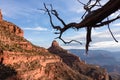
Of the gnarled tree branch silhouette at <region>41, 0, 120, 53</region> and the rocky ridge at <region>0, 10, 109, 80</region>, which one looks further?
the rocky ridge at <region>0, 10, 109, 80</region>

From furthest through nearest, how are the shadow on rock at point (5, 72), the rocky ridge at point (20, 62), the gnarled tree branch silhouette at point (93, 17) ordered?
the rocky ridge at point (20, 62) < the shadow on rock at point (5, 72) < the gnarled tree branch silhouette at point (93, 17)

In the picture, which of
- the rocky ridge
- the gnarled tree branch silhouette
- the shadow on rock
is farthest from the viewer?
the rocky ridge

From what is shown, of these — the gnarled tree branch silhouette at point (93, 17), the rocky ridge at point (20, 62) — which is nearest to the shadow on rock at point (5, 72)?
the rocky ridge at point (20, 62)

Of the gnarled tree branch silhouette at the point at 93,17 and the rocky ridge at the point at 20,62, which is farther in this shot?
the rocky ridge at the point at 20,62

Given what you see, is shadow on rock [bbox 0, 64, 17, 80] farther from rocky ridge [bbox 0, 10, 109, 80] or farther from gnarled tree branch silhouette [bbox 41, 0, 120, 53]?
gnarled tree branch silhouette [bbox 41, 0, 120, 53]

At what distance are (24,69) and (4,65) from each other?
16318 millimetres

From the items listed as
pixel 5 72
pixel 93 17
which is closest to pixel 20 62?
pixel 5 72

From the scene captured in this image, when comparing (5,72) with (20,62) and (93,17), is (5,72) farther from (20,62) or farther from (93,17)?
(93,17)

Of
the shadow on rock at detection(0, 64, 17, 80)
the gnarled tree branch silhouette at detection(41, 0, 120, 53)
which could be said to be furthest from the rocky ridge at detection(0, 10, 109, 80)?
the gnarled tree branch silhouette at detection(41, 0, 120, 53)

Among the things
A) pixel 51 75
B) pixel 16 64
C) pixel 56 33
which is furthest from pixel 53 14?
pixel 51 75

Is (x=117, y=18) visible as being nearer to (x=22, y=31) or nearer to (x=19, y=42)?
(x=19, y=42)

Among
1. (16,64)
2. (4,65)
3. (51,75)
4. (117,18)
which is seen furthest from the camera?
(51,75)

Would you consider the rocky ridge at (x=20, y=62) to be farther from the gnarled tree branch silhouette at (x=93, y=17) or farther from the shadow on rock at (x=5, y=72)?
the gnarled tree branch silhouette at (x=93, y=17)

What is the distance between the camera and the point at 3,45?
125 metres
